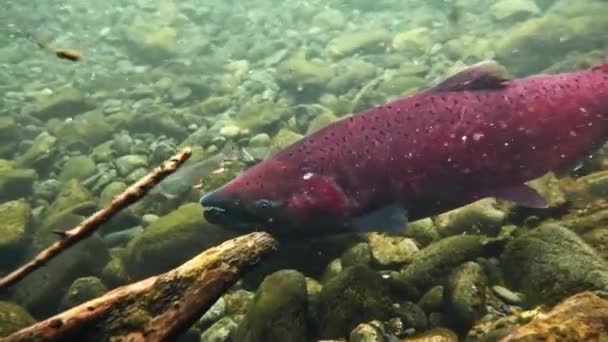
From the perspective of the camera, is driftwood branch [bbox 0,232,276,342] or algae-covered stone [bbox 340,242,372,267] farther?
algae-covered stone [bbox 340,242,372,267]

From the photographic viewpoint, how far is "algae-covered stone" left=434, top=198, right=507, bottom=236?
412cm

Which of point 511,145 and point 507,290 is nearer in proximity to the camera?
point 507,290

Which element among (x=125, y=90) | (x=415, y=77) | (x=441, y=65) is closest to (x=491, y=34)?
(x=441, y=65)

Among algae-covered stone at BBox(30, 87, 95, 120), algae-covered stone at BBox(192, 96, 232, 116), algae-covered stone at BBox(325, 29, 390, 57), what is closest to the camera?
algae-covered stone at BBox(192, 96, 232, 116)

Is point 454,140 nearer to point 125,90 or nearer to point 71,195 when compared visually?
point 71,195

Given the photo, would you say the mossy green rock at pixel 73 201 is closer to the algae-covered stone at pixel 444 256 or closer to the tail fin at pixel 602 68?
the algae-covered stone at pixel 444 256

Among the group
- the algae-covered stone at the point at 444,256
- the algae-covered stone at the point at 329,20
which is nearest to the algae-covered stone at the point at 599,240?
the algae-covered stone at the point at 444,256

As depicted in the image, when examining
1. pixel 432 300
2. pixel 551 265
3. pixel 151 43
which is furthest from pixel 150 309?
pixel 151 43

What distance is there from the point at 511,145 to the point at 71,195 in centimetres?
547

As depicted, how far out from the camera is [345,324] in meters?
3.35

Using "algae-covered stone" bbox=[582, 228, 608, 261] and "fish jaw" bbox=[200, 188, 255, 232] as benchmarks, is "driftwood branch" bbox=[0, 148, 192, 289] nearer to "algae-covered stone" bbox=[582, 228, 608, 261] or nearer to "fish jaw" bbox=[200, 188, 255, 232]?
"fish jaw" bbox=[200, 188, 255, 232]

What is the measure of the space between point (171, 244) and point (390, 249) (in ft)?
6.60

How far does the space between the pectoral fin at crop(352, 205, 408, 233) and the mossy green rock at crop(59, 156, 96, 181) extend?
549cm

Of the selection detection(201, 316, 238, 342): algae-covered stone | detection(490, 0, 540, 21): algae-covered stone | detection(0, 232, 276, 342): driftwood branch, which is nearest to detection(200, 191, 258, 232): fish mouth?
detection(201, 316, 238, 342): algae-covered stone
